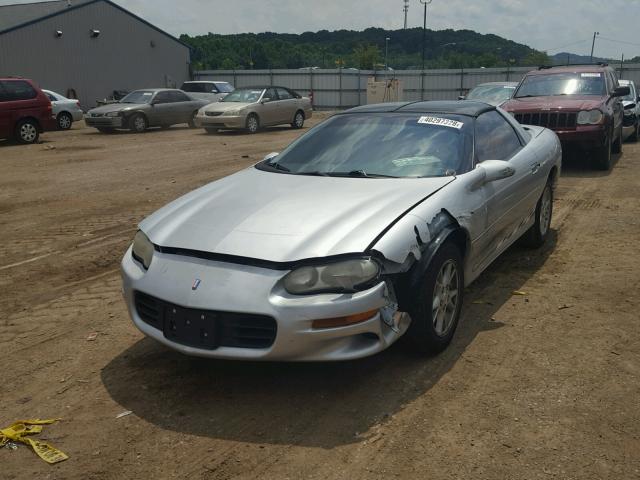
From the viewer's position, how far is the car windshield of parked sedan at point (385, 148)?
170 inches

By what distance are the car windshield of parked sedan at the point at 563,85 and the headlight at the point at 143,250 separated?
949 centimetres

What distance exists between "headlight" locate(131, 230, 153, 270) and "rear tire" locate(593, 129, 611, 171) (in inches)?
355

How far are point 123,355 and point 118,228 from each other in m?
3.60

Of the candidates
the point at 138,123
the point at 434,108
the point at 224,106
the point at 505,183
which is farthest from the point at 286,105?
the point at 505,183

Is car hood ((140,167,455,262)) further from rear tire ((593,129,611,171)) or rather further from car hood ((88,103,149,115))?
car hood ((88,103,149,115))

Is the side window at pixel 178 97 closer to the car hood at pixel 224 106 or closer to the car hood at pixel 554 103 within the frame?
the car hood at pixel 224 106

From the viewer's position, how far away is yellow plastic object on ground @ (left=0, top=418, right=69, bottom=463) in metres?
2.89

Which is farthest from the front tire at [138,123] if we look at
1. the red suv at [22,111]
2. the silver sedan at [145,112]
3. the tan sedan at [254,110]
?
the red suv at [22,111]

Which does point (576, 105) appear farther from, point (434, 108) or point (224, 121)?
point (224, 121)

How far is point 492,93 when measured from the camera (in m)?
15.2

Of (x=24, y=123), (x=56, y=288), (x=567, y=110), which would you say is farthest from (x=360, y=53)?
(x=56, y=288)

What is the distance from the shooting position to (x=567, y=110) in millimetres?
10398

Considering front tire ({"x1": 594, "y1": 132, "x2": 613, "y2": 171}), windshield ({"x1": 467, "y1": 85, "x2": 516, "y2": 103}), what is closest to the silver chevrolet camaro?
front tire ({"x1": 594, "y1": 132, "x2": 613, "y2": 171})

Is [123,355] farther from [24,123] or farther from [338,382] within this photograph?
[24,123]
